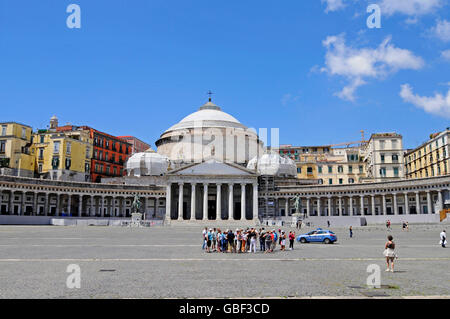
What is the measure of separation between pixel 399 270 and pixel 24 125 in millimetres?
80822

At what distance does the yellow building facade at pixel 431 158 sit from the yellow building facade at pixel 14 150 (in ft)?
255

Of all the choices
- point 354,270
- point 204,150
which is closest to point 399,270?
point 354,270

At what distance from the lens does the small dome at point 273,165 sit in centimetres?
9362

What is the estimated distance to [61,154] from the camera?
267 feet

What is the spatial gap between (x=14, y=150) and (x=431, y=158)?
79.6 meters

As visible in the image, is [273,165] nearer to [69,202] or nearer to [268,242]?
[69,202]

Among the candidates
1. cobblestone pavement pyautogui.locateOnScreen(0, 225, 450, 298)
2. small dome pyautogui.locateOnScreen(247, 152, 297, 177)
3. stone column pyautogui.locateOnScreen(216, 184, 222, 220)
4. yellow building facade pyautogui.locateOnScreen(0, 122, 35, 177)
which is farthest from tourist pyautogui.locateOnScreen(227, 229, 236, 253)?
small dome pyautogui.locateOnScreen(247, 152, 297, 177)

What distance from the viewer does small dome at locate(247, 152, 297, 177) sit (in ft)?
307

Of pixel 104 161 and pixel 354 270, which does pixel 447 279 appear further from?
pixel 104 161

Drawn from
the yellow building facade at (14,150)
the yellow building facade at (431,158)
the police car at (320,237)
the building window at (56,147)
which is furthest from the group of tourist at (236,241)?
the yellow building facade at (14,150)

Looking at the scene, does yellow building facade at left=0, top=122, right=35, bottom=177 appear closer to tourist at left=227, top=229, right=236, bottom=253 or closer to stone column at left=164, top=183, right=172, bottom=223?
stone column at left=164, top=183, right=172, bottom=223

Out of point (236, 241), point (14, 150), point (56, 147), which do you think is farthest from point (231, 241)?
point (14, 150)

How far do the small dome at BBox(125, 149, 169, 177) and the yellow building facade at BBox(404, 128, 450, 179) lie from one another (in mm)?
55107

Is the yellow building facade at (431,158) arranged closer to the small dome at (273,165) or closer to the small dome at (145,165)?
the small dome at (273,165)
